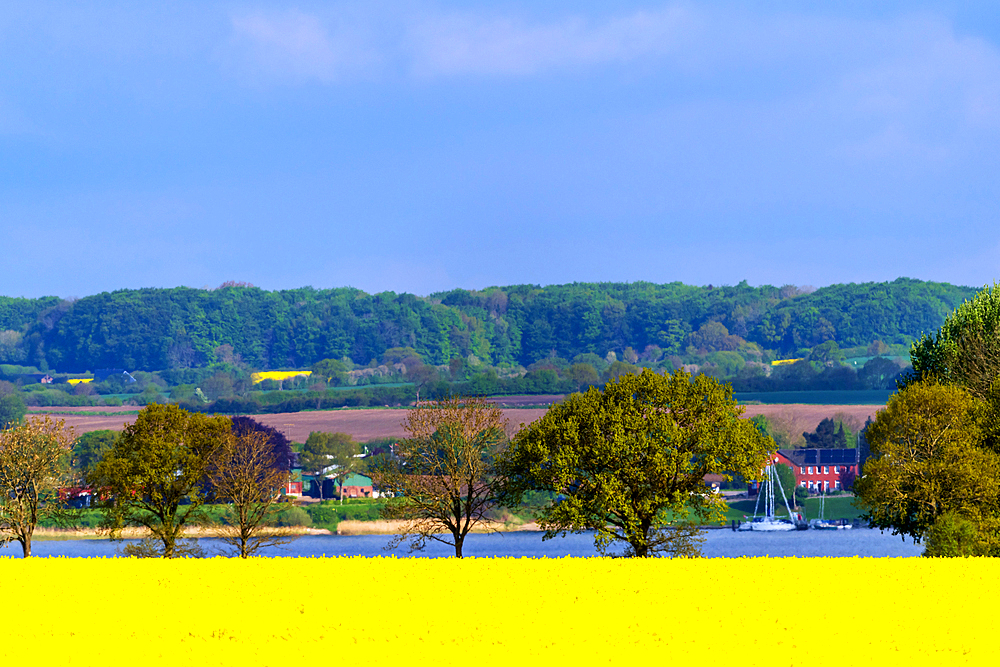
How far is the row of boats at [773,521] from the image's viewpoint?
175 m

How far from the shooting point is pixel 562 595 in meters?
29.7

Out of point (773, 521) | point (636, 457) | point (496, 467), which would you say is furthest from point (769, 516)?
point (636, 457)

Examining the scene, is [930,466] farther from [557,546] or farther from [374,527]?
[374,527]

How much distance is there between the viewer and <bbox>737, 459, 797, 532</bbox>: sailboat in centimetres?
17438

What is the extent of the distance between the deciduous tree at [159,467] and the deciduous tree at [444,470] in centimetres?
1044

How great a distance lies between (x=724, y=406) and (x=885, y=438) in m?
10.5

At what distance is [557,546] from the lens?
119562 mm

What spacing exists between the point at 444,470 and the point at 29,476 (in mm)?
24241

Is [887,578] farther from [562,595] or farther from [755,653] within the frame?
[755,653]

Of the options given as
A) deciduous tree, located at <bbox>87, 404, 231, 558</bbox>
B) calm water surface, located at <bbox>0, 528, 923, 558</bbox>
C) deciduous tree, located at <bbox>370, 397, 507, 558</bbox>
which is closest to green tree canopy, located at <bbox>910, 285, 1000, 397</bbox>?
calm water surface, located at <bbox>0, 528, 923, 558</bbox>

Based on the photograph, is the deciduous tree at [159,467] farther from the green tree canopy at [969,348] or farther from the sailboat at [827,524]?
the sailboat at [827,524]

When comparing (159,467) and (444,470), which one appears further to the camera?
(444,470)

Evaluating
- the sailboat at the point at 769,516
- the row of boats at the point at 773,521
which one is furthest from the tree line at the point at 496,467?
the row of boats at the point at 773,521

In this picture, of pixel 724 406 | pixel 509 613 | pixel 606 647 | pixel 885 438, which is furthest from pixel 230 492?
pixel 606 647
